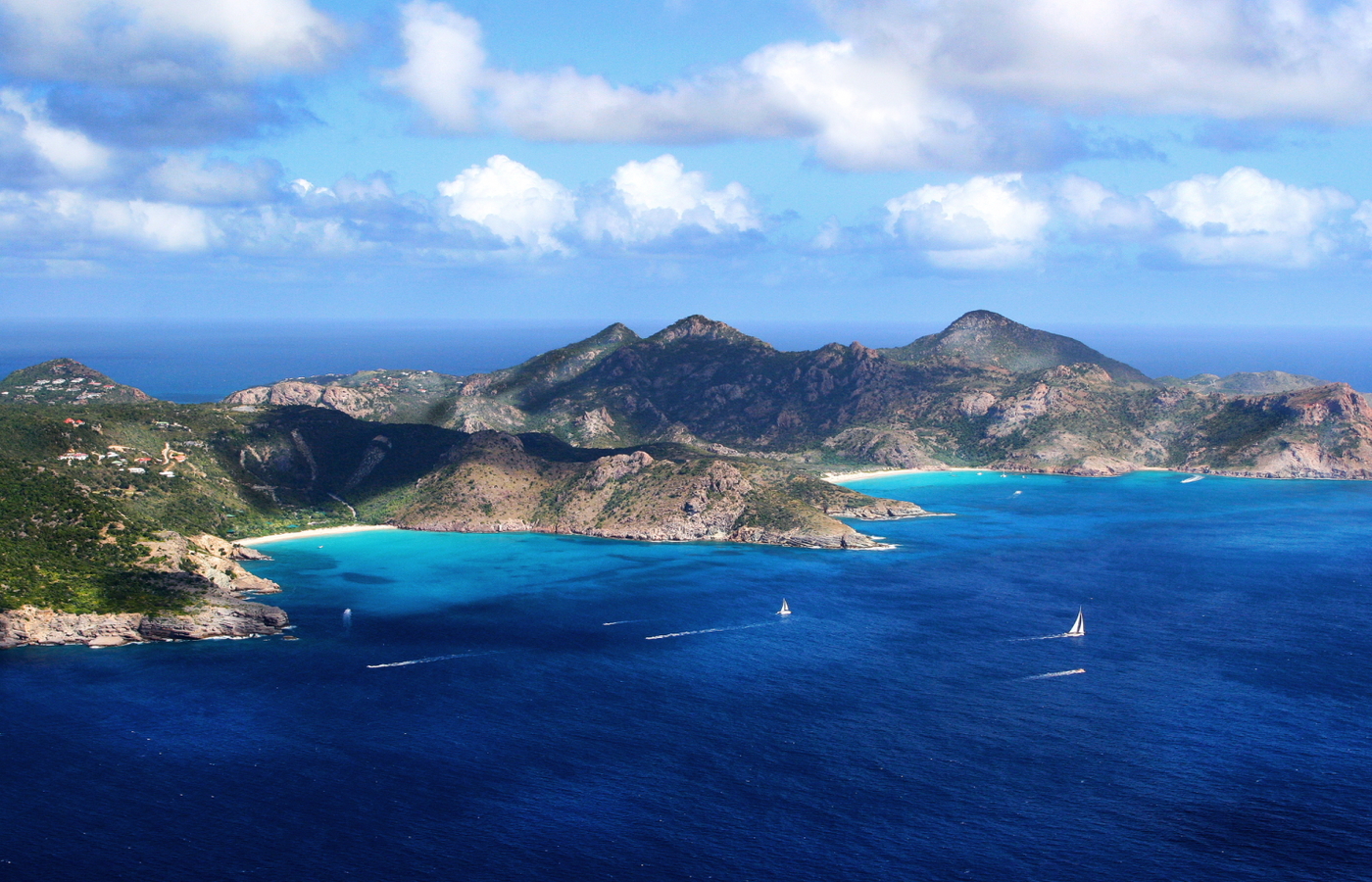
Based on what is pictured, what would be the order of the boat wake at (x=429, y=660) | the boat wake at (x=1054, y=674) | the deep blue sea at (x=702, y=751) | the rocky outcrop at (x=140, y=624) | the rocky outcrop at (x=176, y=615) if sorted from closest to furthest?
1. the deep blue sea at (x=702, y=751)
2. the boat wake at (x=1054, y=674)
3. the boat wake at (x=429, y=660)
4. the rocky outcrop at (x=140, y=624)
5. the rocky outcrop at (x=176, y=615)

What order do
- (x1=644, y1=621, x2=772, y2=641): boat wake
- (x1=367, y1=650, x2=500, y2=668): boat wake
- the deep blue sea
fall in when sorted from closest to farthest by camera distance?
the deep blue sea, (x1=367, y1=650, x2=500, y2=668): boat wake, (x1=644, y1=621, x2=772, y2=641): boat wake

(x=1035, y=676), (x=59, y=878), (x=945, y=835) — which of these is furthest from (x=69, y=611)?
(x=1035, y=676)

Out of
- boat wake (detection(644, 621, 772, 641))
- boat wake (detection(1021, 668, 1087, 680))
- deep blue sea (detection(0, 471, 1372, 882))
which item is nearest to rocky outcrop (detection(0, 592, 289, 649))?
deep blue sea (detection(0, 471, 1372, 882))

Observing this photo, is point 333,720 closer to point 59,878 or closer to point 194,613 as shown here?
point 59,878

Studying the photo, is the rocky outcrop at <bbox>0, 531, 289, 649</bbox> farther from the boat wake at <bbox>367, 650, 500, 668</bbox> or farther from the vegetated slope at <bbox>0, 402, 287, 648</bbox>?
the boat wake at <bbox>367, 650, 500, 668</bbox>

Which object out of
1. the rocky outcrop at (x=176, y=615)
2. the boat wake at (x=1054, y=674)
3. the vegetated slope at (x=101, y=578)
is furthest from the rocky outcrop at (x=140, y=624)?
the boat wake at (x=1054, y=674)

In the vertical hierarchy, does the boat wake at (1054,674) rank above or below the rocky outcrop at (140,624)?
below

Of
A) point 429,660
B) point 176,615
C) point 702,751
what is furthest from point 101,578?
point 702,751

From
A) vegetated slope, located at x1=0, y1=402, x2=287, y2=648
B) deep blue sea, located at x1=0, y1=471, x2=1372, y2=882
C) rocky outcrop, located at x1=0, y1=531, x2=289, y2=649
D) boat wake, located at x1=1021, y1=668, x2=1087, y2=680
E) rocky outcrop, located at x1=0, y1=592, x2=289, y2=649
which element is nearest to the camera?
deep blue sea, located at x1=0, y1=471, x2=1372, y2=882

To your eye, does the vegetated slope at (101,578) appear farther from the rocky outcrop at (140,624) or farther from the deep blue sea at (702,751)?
the deep blue sea at (702,751)
